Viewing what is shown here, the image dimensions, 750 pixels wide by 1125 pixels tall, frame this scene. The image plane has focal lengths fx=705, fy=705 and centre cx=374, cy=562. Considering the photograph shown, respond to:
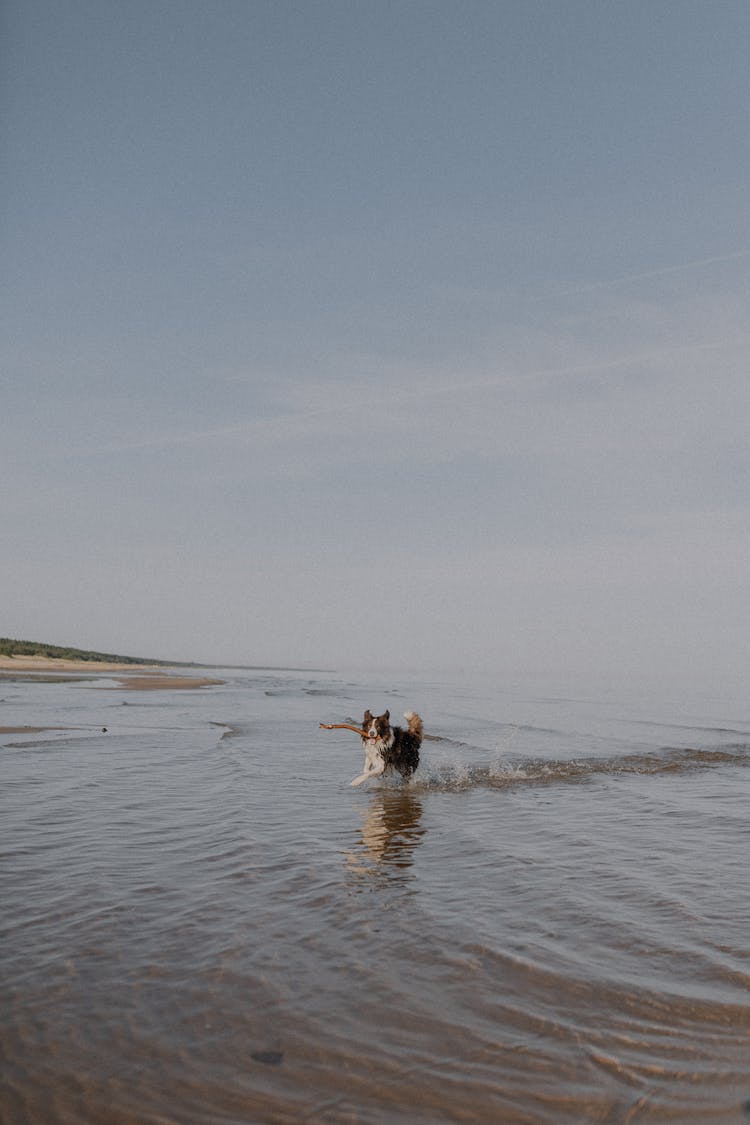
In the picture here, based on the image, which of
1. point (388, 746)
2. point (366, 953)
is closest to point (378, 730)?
point (388, 746)

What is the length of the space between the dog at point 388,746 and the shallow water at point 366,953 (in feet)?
1.69

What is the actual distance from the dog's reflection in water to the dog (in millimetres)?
458

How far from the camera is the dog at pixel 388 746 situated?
Answer: 12094 mm

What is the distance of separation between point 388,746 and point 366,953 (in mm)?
7208

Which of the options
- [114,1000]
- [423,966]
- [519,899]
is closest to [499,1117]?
[423,966]

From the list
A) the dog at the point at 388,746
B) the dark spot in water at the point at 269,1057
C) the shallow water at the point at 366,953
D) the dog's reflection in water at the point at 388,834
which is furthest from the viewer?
the dog at the point at 388,746

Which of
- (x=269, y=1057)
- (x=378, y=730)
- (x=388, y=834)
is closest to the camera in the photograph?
(x=269, y=1057)

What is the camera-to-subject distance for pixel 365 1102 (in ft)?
10.8

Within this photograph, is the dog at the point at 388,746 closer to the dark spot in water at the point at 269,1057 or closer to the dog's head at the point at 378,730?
the dog's head at the point at 378,730

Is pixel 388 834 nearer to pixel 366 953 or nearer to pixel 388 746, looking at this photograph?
pixel 388 746

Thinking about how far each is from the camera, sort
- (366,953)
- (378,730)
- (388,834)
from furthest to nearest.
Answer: (378,730)
(388,834)
(366,953)

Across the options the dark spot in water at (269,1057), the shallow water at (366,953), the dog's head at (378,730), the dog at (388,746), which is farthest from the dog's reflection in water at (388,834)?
the dark spot in water at (269,1057)

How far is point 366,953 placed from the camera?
506cm

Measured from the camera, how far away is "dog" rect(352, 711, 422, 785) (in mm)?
12094
